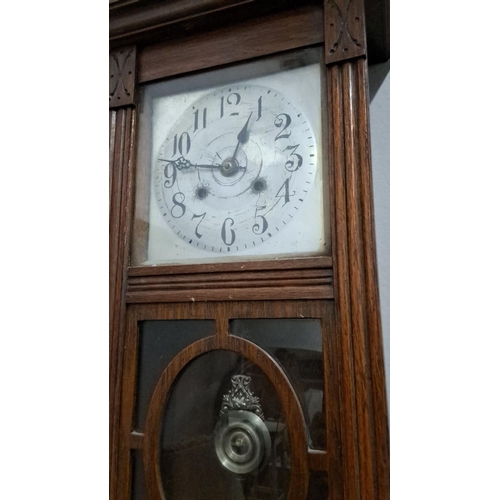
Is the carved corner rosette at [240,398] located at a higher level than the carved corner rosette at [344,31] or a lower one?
lower

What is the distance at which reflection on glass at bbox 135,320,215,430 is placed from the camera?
Result: 0.69 metres

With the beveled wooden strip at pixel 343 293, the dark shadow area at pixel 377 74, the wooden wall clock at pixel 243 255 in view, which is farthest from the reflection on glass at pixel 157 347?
the dark shadow area at pixel 377 74

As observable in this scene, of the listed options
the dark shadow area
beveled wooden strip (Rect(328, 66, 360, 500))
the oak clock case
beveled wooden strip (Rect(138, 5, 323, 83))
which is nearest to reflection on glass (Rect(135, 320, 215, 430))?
the oak clock case

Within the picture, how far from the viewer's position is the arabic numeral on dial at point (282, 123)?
2.34 ft

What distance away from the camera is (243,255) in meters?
0.70

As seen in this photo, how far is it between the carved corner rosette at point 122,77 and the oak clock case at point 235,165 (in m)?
0.03

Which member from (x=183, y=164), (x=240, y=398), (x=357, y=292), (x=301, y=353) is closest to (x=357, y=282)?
(x=357, y=292)

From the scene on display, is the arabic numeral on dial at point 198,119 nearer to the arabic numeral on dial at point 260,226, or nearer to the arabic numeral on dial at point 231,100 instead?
the arabic numeral on dial at point 231,100

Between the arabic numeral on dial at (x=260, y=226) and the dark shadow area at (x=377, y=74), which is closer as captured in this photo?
the arabic numeral on dial at (x=260, y=226)

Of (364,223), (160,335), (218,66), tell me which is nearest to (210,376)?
(160,335)

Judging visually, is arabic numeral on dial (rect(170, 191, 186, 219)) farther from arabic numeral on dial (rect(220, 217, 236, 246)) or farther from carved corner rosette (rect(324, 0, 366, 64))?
carved corner rosette (rect(324, 0, 366, 64))

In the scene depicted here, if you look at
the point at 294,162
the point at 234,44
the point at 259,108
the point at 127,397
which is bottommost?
the point at 127,397

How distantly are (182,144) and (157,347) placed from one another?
0.34 m

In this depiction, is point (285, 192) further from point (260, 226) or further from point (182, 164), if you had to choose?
point (182, 164)
